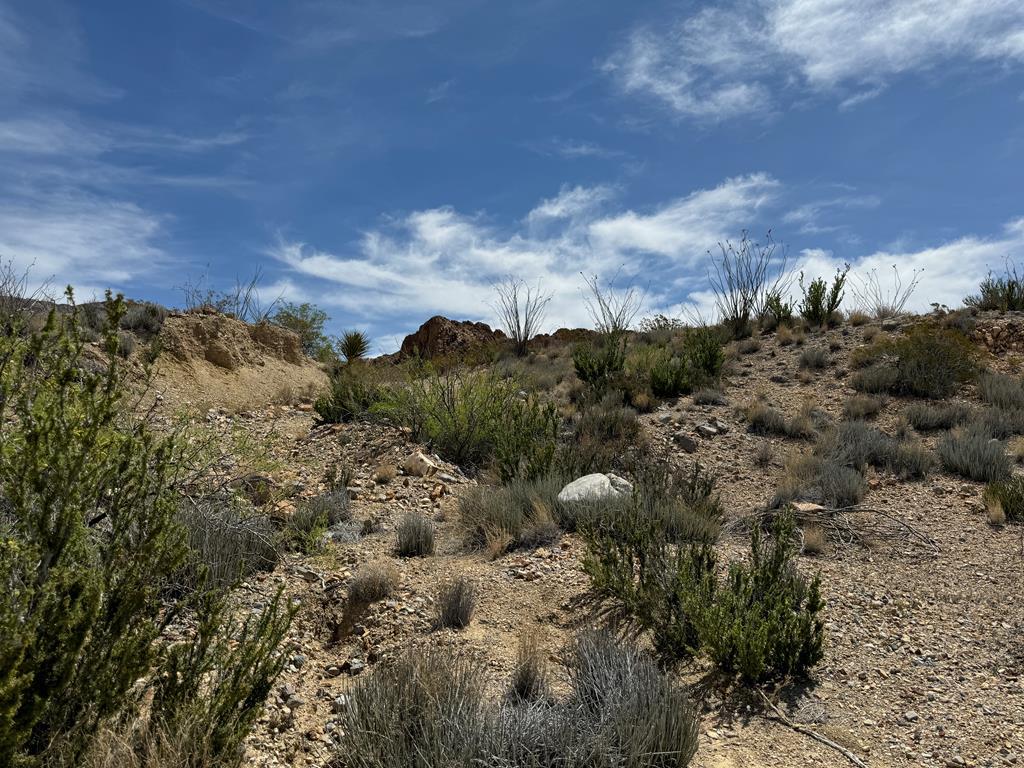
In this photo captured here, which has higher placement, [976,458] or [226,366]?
[226,366]

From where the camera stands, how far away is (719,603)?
480 centimetres

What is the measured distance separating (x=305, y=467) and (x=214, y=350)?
580 cm

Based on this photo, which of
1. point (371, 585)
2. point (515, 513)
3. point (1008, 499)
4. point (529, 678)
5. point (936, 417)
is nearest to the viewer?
point (529, 678)

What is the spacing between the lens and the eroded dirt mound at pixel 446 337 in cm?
2483

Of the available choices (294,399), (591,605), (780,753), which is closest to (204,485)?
(591,605)

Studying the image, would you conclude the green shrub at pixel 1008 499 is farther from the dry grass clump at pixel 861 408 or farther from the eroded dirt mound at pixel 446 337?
the eroded dirt mound at pixel 446 337

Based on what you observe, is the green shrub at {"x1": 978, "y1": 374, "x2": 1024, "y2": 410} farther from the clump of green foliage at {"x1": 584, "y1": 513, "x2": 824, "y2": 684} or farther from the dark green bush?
the dark green bush

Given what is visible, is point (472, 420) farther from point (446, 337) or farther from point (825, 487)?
point (446, 337)

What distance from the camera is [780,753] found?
372 centimetres

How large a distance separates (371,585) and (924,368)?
11645 mm

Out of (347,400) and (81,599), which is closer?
(81,599)

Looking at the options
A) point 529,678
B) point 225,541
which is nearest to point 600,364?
point 225,541

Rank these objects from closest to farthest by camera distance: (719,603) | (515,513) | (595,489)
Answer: (719,603), (515,513), (595,489)

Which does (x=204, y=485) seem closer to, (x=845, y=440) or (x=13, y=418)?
(x=13, y=418)
